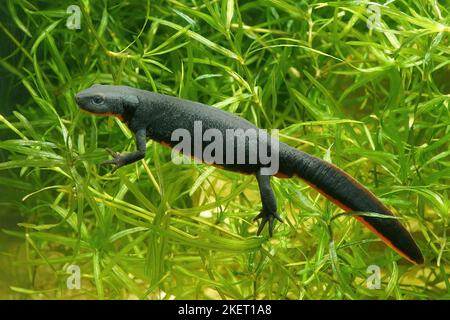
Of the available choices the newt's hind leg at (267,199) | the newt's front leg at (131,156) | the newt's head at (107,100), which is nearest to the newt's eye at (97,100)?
the newt's head at (107,100)

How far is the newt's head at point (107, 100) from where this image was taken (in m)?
1.27

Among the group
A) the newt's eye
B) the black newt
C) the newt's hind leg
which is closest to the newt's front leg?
the black newt

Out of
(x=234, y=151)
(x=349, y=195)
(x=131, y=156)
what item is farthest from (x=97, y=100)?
(x=349, y=195)

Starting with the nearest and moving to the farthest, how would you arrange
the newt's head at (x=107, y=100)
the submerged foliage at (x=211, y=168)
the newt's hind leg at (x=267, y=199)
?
the newt's head at (x=107, y=100)
the newt's hind leg at (x=267, y=199)
the submerged foliage at (x=211, y=168)

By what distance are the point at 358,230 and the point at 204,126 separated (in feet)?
2.49

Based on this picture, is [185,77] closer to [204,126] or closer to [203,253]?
[204,126]

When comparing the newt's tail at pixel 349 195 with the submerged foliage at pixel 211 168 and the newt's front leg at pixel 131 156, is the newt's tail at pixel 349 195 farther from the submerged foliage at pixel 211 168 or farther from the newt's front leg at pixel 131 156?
the newt's front leg at pixel 131 156

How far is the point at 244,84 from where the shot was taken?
1.62m

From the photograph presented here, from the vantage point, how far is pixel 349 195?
1.34 metres

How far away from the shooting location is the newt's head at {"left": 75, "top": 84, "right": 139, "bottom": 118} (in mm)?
1270

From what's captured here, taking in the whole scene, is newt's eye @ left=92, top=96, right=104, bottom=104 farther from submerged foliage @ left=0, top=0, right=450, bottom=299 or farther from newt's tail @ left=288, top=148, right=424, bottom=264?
newt's tail @ left=288, top=148, right=424, bottom=264

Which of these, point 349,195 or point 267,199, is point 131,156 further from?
point 349,195

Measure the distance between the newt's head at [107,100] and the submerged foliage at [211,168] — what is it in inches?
5.4
